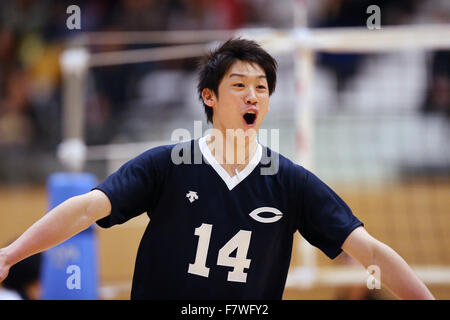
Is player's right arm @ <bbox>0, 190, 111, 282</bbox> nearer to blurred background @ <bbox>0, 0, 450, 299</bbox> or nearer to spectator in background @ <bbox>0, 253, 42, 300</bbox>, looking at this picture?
spectator in background @ <bbox>0, 253, 42, 300</bbox>

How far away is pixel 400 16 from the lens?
37.3ft

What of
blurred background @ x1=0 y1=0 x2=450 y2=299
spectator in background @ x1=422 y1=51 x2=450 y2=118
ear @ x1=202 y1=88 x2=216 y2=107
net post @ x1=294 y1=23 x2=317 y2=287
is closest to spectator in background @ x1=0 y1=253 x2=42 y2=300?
ear @ x1=202 y1=88 x2=216 y2=107

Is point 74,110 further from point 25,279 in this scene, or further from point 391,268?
point 391,268

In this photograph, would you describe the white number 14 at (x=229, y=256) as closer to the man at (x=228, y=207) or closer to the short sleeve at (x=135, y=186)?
the man at (x=228, y=207)

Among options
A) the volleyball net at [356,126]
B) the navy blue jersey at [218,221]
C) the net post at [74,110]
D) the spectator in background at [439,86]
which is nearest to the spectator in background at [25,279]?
the navy blue jersey at [218,221]

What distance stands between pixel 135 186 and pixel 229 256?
491mm

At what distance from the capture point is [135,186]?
295cm

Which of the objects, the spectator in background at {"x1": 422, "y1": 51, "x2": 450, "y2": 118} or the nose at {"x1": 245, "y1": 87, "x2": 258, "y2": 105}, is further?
the spectator in background at {"x1": 422, "y1": 51, "x2": 450, "y2": 118}

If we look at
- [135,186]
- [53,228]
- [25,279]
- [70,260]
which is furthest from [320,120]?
[53,228]

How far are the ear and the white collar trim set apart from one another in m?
0.19

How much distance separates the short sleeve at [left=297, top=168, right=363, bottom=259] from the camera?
2.92m
